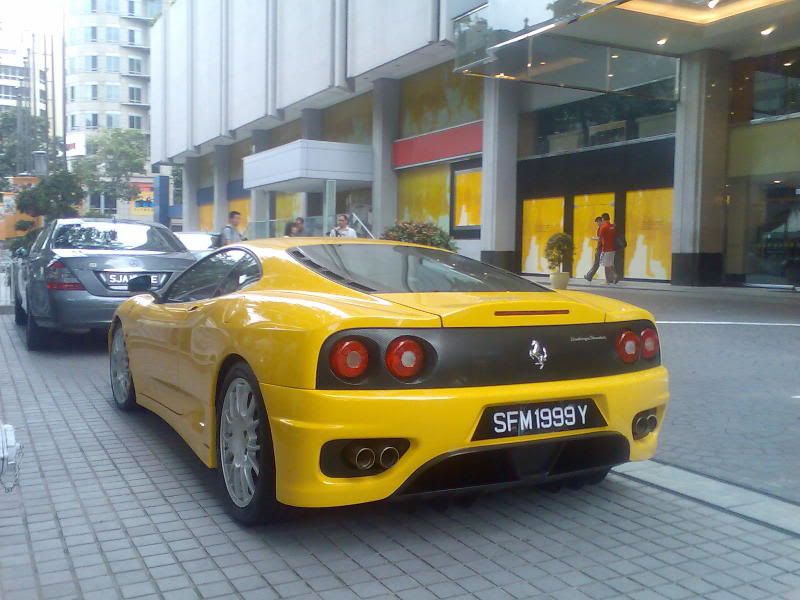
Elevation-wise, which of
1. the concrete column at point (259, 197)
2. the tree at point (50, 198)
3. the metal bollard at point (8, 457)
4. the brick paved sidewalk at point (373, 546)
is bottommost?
the brick paved sidewalk at point (373, 546)

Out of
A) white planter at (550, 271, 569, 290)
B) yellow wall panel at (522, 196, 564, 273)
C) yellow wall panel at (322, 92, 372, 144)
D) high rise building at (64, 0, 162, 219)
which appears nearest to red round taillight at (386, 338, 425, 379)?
white planter at (550, 271, 569, 290)

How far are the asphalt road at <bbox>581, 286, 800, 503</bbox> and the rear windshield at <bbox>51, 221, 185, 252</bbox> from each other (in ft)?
18.8

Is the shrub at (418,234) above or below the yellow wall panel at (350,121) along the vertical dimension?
below

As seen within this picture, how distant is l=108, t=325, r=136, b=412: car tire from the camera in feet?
19.4

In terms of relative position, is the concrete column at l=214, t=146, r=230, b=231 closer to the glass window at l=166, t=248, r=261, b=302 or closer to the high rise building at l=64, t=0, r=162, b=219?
the glass window at l=166, t=248, r=261, b=302

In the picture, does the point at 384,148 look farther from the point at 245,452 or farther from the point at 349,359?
the point at 349,359

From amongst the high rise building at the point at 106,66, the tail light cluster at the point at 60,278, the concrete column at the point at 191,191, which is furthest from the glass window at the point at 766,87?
the high rise building at the point at 106,66

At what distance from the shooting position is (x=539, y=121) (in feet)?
76.8

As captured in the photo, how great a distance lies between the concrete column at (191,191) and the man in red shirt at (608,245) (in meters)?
35.5

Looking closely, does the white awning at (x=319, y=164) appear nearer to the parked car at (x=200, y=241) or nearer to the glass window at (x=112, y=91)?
the parked car at (x=200, y=241)

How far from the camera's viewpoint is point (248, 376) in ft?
11.9

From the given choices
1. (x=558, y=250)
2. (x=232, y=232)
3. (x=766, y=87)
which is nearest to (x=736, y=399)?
(x=232, y=232)

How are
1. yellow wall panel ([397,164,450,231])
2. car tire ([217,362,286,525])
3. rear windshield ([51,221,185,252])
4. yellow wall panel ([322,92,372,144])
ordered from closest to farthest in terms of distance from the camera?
car tire ([217,362,286,525]) < rear windshield ([51,221,185,252]) < yellow wall panel ([397,164,450,231]) < yellow wall panel ([322,92,372,144])

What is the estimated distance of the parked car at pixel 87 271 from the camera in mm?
8297
